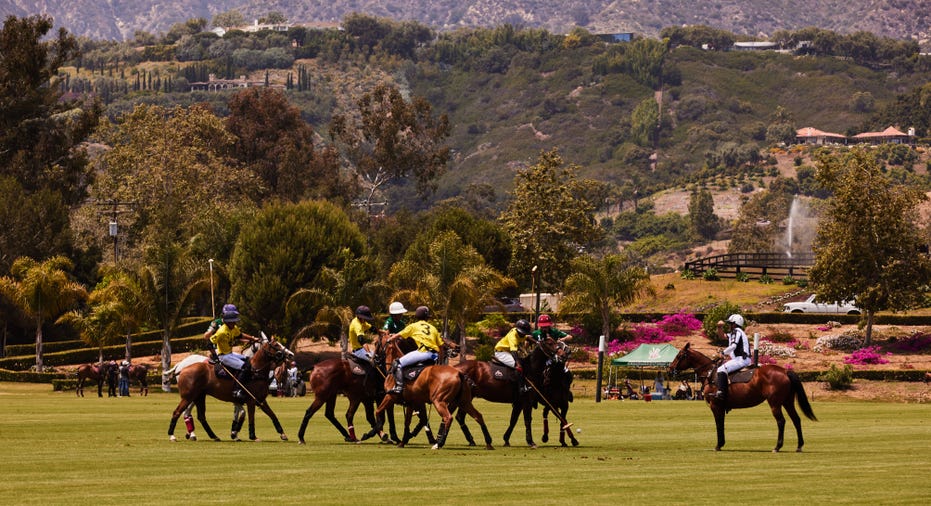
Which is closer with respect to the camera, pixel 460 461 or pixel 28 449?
pixel 460 461

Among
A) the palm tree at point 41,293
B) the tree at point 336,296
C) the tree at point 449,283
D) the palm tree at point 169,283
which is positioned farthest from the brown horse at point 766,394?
the palm tree at point 41,293

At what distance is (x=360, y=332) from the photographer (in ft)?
99.3

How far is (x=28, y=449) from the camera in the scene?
26484 mm

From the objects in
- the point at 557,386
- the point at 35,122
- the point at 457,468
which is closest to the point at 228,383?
the point at 557,386

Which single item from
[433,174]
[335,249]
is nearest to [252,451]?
[335,249]

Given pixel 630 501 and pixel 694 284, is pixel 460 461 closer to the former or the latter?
pixel 630 501

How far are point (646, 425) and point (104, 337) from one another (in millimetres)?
40615

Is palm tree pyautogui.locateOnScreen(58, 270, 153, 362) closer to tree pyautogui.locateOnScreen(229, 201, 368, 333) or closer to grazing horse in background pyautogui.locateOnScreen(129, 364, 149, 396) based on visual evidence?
grazing horse in background pyautogui.locateOnScreen(129, 364, 149, 396)

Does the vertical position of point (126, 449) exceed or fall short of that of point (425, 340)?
it falls short

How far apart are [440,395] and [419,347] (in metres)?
1.53

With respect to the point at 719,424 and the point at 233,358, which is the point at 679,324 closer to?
the point at 719,424

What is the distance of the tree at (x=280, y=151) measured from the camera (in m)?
146

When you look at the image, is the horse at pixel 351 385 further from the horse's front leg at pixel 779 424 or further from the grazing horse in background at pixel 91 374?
the grazing horse in background at pixel 91 374

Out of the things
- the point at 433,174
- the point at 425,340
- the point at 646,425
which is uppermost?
the point at 433,174
